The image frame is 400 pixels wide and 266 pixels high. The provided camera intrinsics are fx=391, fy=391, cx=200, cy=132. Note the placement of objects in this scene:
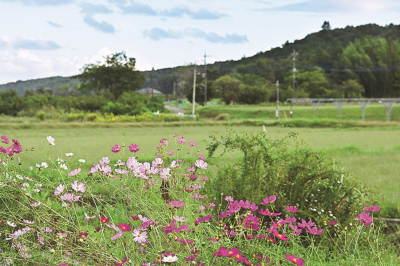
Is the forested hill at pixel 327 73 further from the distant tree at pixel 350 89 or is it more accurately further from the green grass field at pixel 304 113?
the green grass field at pixel 304 113

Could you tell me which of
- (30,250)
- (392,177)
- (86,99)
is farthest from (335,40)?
(30,250)

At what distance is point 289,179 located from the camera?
4.07 m

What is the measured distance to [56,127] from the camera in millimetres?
21438

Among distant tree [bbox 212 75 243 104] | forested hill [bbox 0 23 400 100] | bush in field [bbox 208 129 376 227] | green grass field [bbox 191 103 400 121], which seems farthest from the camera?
forested hill [bbox 0 23 400 100]

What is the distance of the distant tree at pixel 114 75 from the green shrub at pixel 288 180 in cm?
4630

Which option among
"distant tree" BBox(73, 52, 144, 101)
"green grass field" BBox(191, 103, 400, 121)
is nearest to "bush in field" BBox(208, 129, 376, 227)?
"green grass field" BBox(191, 103, 400, 121)

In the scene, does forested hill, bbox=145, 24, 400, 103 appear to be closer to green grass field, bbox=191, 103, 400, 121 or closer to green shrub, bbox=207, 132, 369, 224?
green grass field, bbox=191, 103, 400, 121

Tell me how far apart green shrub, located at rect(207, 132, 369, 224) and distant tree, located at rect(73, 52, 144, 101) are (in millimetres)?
46298

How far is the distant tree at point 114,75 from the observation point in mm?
49188

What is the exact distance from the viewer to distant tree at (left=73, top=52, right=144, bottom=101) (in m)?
49.2

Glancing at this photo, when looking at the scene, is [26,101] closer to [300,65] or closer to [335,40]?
[300,65]

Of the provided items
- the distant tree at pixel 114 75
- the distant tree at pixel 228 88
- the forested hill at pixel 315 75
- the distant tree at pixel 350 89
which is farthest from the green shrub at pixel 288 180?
the distant tree at pixel 350 89

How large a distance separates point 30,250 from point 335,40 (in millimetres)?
101321

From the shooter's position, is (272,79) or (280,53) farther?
(280,53)
